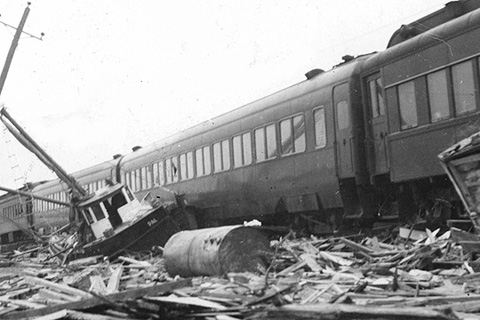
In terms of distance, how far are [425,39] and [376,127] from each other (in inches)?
87.5

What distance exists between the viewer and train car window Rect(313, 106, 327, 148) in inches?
570

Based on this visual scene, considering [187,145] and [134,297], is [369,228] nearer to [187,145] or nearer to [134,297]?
[134,297]

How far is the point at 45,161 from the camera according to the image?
22422 millimetres

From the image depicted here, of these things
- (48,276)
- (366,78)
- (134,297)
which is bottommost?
(48,276)

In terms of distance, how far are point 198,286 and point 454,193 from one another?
5.26 metres

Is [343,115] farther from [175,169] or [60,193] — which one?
[60,193]

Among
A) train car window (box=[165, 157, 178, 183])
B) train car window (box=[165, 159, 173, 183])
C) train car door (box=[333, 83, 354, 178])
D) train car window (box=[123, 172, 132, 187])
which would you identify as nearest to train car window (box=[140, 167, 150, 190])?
train car window (box=[123, 172, 132, 187])

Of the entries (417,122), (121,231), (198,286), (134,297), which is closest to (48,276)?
(121,231)

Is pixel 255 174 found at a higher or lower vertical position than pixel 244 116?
lower

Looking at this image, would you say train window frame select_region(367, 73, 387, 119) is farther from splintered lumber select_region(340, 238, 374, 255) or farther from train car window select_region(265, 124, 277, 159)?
train car window select_region(265, 124, 277, 159)

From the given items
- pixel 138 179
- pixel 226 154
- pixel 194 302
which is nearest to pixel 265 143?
pixel 226 154

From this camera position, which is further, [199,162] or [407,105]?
[199,162]

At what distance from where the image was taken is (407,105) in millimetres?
12047

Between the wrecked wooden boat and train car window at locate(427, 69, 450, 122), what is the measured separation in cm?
914
